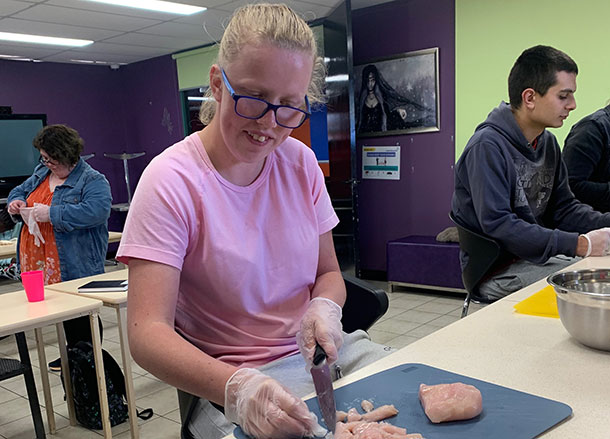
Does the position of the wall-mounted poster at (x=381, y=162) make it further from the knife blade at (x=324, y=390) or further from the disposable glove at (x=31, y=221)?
the knife blade at (x=324, y=390)

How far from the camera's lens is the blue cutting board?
0.84 metres

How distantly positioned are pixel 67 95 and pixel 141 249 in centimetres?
675

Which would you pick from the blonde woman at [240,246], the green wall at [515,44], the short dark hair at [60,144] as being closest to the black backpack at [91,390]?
the short dark hair at [60,144]

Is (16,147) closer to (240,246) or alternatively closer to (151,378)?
(151,378)

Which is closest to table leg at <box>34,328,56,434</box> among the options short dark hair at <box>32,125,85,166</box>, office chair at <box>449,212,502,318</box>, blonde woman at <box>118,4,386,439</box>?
short dark hair at <box>32,125,85,166</box>

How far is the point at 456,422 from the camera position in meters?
0.87

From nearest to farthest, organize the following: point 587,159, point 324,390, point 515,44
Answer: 1. point 324,390
2. point 587,159
3. point 515,44

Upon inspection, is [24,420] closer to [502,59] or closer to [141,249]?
[141,249]

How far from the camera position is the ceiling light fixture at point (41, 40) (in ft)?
17.7

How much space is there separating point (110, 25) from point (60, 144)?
2600 millimetres

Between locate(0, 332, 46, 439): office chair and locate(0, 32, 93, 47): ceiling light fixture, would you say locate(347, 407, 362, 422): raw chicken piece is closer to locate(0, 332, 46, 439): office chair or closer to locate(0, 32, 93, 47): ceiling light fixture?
locate(0, 332, 46, 439): office chair

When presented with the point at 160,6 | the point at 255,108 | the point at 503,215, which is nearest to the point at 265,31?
the point at 255,108

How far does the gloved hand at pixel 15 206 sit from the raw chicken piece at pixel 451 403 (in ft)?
9.37

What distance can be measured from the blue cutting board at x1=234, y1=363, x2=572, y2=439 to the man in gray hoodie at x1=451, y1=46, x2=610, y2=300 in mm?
1127
